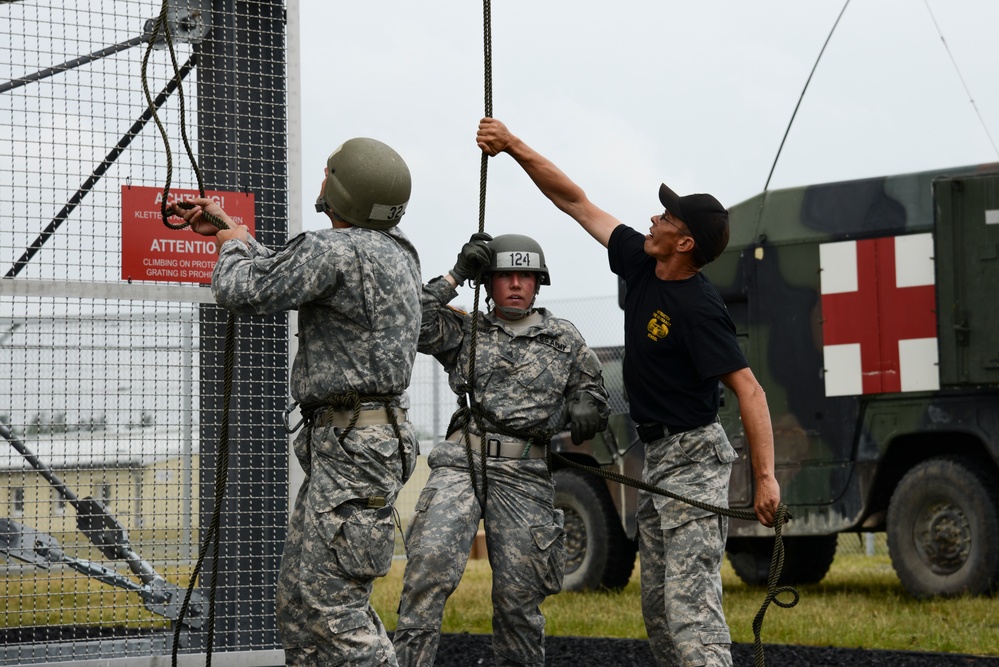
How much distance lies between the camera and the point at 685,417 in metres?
5.61

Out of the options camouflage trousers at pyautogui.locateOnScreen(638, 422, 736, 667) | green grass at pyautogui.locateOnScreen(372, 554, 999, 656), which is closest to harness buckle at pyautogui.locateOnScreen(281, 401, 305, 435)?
camouflage trousers at pyautogui.locateOnScreen(638, 422, 736, 667)

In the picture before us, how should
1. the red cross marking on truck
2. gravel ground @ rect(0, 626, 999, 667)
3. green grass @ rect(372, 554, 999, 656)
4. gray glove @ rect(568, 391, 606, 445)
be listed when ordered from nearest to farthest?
gray glove @ rect(568, 391, 606, 445)
gravel ground @ rect(0, 626, 999, 667)
green grass @ rect(372, 554, 999, 656)
the red cross marking on truck

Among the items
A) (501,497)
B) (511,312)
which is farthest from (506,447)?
(511,312)

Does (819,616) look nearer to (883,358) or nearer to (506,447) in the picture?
(883,358)

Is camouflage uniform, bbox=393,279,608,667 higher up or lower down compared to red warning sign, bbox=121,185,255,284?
lower down

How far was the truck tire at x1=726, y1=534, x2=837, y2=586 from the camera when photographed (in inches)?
480

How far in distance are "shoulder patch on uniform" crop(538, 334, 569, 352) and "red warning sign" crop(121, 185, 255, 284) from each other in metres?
1.71

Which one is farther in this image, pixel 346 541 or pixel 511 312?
pixel 511 312

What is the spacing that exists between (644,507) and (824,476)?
530cm

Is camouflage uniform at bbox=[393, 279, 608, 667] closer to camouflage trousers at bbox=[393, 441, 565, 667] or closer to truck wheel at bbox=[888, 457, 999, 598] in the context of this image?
camouflage trousers at bbox=[393, 441, 565, 667]

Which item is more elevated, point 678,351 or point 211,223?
point 211,223

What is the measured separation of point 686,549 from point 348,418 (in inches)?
54.8

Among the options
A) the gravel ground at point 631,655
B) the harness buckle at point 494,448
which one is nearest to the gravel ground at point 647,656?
the gravel ground at point 631,655

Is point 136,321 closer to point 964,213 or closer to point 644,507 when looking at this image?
point 644,507
